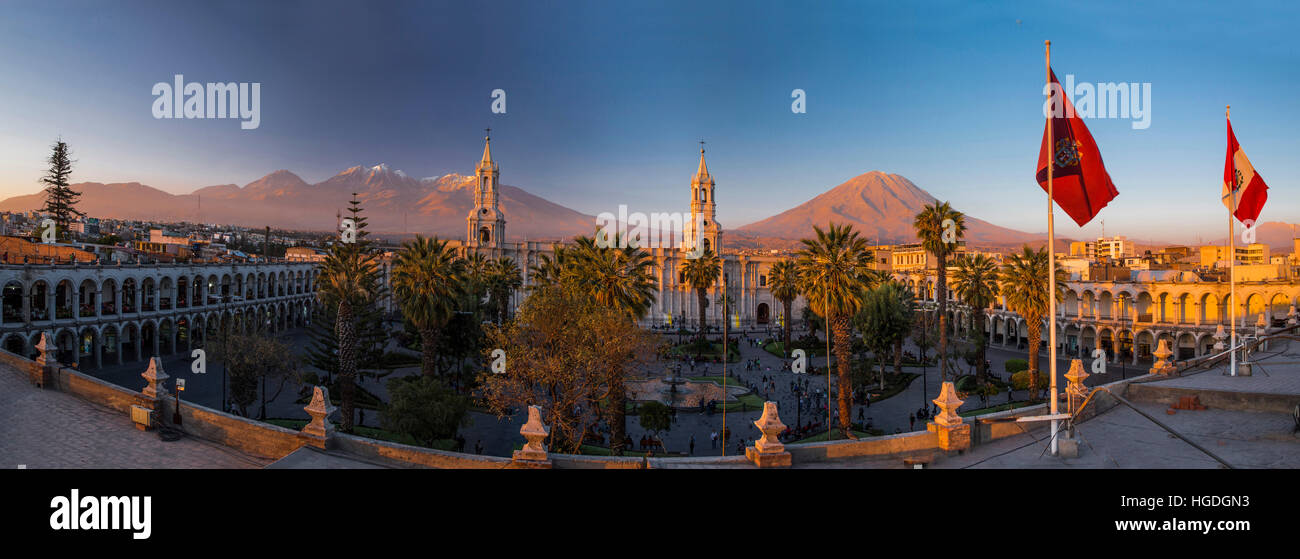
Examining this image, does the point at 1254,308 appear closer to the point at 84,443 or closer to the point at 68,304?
the point at 84,443

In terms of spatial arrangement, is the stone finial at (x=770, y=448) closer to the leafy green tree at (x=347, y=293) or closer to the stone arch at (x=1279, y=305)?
the leafy green tree at (x=347, y=293)

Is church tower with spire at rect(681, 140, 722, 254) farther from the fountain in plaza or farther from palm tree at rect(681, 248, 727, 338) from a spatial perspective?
the fountain in plaza

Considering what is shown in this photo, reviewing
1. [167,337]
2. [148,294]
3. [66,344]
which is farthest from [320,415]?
[167,337]

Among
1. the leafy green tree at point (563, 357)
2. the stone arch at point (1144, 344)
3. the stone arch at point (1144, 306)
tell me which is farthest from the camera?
the stone arch at point (1144, 306)

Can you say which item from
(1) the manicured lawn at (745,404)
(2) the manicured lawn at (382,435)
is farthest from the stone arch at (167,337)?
(1) the manicured lawn at (745,404)

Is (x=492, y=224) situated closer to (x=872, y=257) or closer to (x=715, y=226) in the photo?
(x=715, y=226)

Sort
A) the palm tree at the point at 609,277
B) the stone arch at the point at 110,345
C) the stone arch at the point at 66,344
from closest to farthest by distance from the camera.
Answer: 1. the palm tree at the point at 609,277
2. the stone arch at the point at 66,344
3. the stone arch at the point at 110,345
